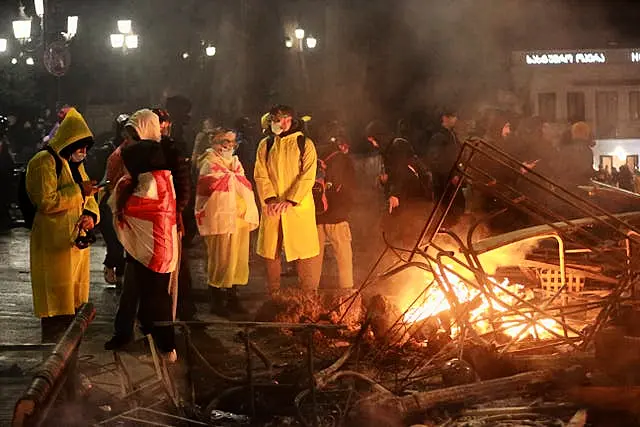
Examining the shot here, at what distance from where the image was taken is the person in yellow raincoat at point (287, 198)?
7.88m

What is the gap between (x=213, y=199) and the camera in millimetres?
7980

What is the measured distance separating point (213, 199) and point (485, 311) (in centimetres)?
309

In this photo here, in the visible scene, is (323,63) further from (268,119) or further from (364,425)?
(364,425)

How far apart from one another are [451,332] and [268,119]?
2.91 meters

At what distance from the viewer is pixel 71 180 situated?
6484 millimetres

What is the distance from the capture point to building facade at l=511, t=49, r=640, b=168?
37594 mm

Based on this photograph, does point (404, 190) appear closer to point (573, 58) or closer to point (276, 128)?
point (276, 128)

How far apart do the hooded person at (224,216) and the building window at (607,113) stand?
33135mm

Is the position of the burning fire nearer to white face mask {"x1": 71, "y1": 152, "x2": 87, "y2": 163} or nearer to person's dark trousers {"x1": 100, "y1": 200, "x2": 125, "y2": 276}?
white face mask {"x1": 71, "y1": 152, "x2": 87, "y2": 163}

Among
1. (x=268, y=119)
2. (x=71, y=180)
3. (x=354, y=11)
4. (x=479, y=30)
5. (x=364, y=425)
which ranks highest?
(x=354, y=11)

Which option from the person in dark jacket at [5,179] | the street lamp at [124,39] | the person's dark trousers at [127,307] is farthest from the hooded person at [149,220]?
the street lamp at [124,39]

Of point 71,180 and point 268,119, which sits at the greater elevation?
point 268,119

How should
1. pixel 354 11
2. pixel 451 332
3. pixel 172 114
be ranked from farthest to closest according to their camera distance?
pixel 354 11, pixel 172 114, pixel 451 332

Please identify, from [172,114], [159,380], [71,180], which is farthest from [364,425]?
[172,114]
